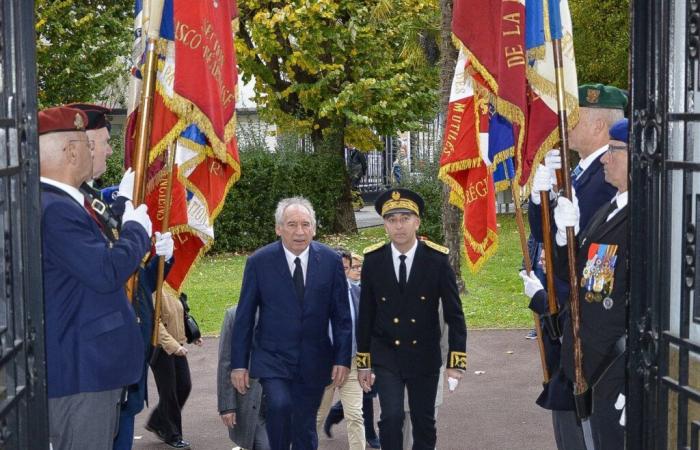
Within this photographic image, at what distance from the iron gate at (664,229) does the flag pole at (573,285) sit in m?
1.32

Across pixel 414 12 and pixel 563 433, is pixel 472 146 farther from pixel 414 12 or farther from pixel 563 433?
pixel 414 12

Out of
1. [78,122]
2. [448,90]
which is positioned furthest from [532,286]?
[448,90]

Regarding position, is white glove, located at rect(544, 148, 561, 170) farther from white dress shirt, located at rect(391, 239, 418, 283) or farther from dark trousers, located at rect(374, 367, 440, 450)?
dark trousers, located at rect(374, 367, 440, 450)

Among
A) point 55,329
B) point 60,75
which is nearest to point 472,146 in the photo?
point 55,329

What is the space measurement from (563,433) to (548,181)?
4.85ft

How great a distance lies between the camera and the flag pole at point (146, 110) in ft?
18.8

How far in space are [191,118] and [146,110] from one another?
0.57 metres

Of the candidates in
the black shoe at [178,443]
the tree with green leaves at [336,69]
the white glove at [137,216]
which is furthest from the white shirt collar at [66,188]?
the tree with green leaves at [336,69]

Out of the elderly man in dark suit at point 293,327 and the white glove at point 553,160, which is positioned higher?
the white glove at point 553,160

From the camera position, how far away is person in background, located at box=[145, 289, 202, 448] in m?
8.12

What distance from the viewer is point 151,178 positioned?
23.0 feet

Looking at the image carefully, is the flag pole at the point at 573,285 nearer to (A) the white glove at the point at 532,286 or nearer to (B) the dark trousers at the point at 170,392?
(A) the white glove at the point at 532,286

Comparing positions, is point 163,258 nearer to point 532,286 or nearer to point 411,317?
point 411,317

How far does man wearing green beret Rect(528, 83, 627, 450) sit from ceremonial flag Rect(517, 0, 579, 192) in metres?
0.15
